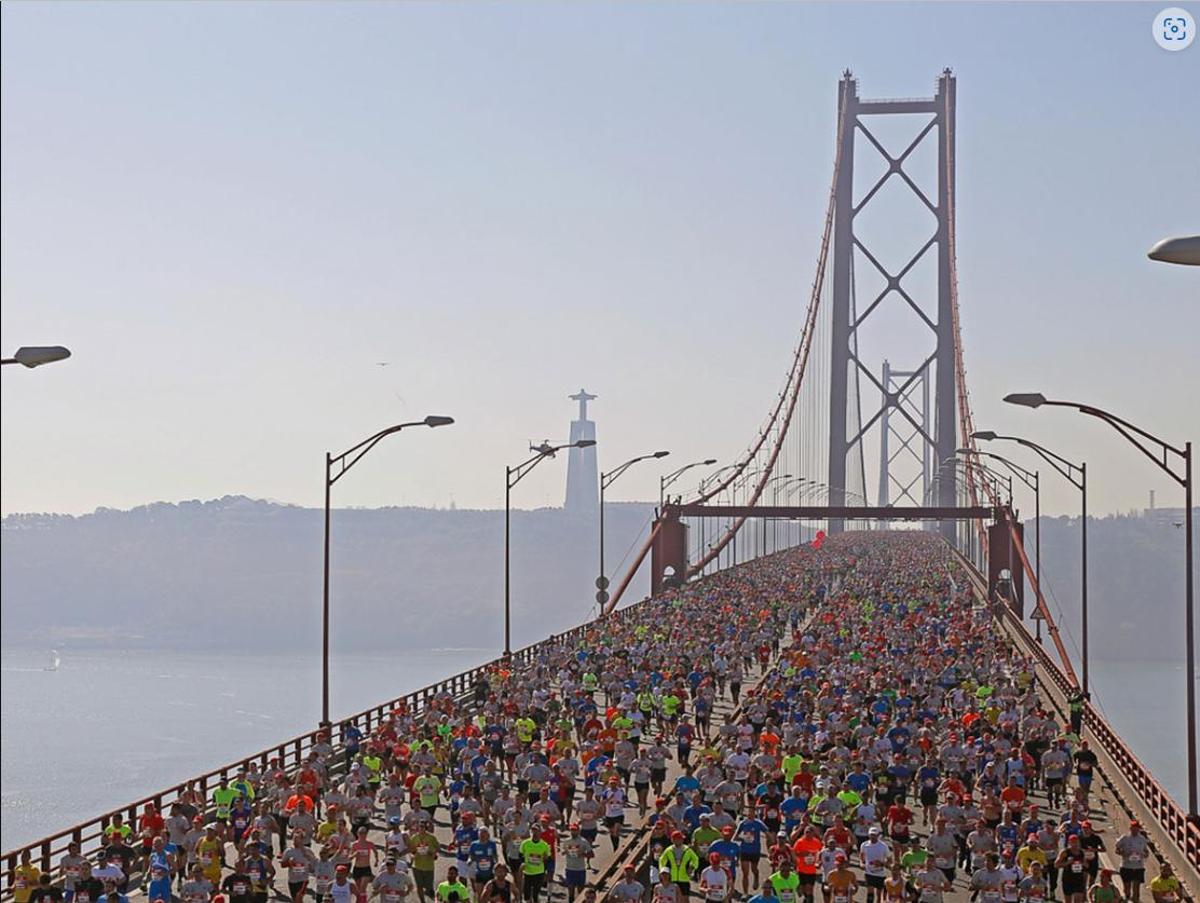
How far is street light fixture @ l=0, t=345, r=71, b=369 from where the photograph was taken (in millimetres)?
13539

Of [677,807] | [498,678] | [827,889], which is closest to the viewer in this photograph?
[827,889]

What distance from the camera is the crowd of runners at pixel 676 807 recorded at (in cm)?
1516

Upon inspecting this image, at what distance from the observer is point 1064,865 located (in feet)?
51.3

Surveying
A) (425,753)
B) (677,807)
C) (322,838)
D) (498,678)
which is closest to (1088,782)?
(677,807)

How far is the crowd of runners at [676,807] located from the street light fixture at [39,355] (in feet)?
14.7

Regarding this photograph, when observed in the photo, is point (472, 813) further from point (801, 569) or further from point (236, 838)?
point (801, 569)

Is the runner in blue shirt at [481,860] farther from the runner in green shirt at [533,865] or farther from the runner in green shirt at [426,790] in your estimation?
the runner in green shirt at [426,790]

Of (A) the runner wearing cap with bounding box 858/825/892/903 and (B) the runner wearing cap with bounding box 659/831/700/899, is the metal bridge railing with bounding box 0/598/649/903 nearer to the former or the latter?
(B) the runner wearing cap with bounding box 659/831/700/899

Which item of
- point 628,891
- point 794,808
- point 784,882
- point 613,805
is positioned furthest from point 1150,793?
point 628,891

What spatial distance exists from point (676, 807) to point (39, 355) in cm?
817

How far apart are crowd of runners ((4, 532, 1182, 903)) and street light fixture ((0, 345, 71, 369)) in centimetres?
447

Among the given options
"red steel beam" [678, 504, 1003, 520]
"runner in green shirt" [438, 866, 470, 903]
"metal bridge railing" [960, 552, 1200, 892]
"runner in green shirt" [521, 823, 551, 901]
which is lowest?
"metal bridge railing" [960, 552, 1200, 892]

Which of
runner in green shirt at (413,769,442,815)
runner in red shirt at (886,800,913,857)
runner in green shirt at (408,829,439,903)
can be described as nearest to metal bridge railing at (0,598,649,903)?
runner in green shirt at (413,769,442,815)

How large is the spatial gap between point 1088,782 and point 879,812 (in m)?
4.14
